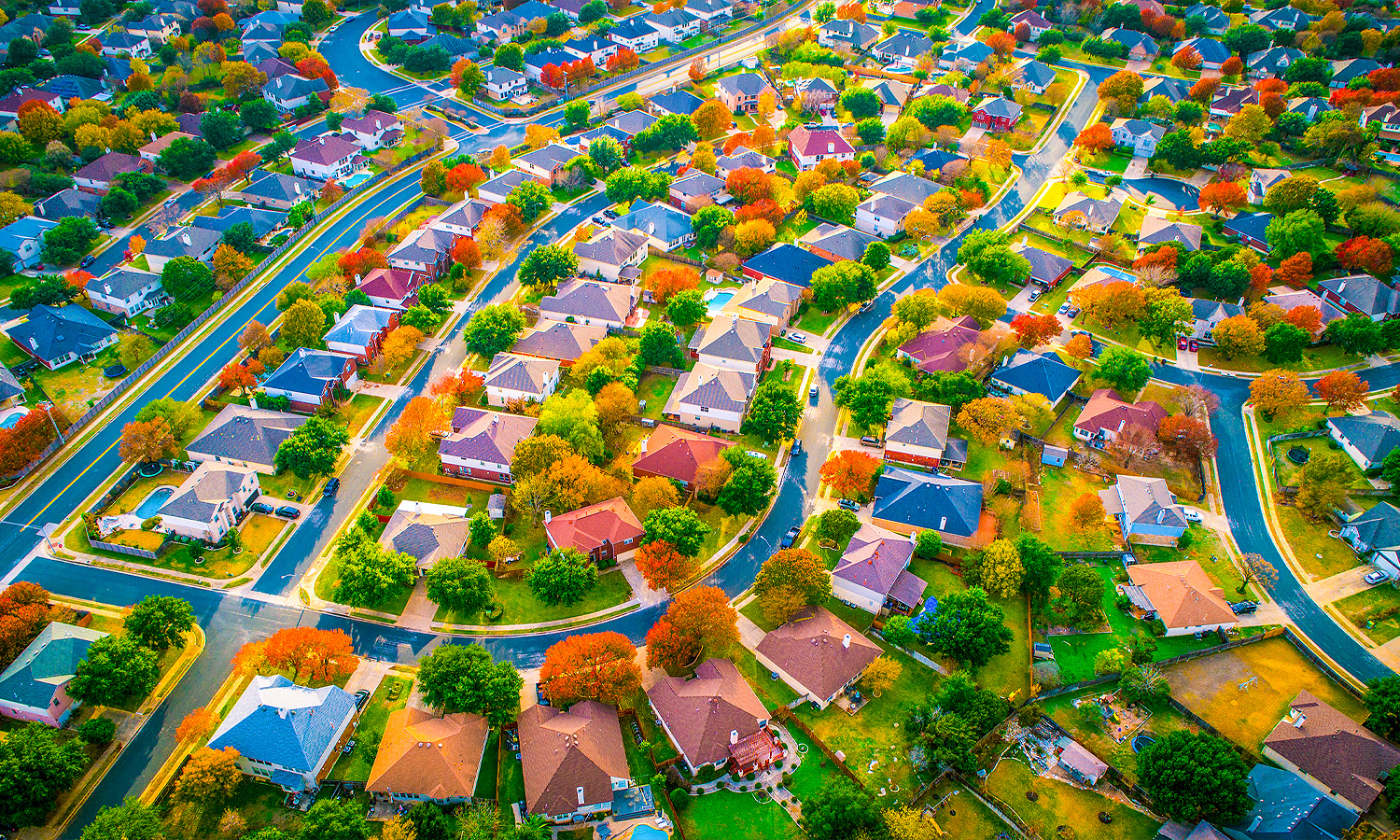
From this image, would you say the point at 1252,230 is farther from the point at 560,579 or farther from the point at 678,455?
the point at 560,579

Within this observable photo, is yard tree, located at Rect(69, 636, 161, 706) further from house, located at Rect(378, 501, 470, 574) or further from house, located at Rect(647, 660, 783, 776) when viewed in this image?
house, located at Rect(647, 660, 783, 776)

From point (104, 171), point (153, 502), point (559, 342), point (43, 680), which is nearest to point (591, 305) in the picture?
point (559, 342)

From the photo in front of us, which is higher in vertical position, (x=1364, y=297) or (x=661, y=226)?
(x=1364, y=297)

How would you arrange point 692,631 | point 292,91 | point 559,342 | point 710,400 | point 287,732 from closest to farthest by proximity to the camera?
point 287,732 → point 692,631 → point 710,400 → point 559,342 → point 292,91

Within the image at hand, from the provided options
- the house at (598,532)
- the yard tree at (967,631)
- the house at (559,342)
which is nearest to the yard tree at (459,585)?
the house at (598,532)

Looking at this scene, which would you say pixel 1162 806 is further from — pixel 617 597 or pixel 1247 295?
pixel 1247 295

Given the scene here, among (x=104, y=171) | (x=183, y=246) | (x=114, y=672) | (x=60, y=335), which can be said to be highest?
(x=114, y=672)

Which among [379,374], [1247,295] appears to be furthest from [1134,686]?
[379,374]
